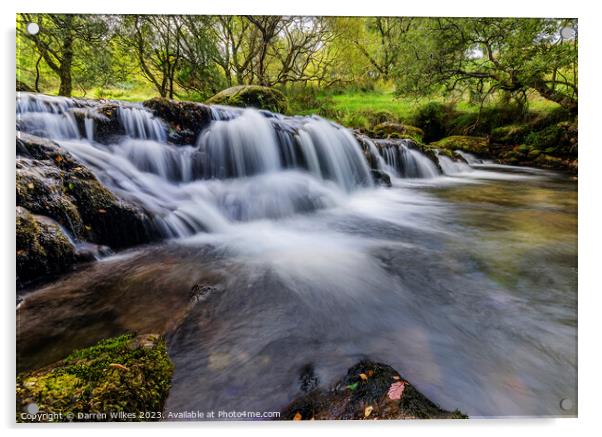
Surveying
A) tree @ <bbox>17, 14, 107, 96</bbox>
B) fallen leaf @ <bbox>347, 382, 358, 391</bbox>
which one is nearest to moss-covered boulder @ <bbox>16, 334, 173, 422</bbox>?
fallen leaf @ <bbox>347, 382, 358, 391</bbox>

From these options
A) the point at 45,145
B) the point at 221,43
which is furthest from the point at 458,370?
the point at 45,145

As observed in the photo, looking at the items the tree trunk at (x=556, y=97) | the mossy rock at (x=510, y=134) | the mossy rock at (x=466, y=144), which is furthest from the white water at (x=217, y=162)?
the tree trunk at (x=556, y=97)

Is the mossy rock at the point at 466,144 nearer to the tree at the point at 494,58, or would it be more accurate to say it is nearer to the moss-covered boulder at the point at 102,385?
the tree at the point at 494,58

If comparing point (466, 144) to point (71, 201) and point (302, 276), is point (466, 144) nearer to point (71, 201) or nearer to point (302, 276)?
point (302, 276)

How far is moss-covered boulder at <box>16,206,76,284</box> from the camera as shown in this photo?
5.64ft

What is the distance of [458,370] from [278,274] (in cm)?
114

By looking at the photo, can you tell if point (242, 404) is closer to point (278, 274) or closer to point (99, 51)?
point (278, 274)

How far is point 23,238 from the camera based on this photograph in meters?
1.74

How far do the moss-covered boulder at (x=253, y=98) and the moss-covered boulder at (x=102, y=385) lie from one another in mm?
2043

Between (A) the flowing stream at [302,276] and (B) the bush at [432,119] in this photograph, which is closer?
(A) the flowing stream at [302,276]

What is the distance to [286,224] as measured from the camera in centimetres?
275

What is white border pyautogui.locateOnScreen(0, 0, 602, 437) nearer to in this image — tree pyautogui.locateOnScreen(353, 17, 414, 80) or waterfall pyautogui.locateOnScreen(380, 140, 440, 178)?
tree pyautogui.locateOnScreen(353, 17, 414, 80)

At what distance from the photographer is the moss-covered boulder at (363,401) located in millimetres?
1354
